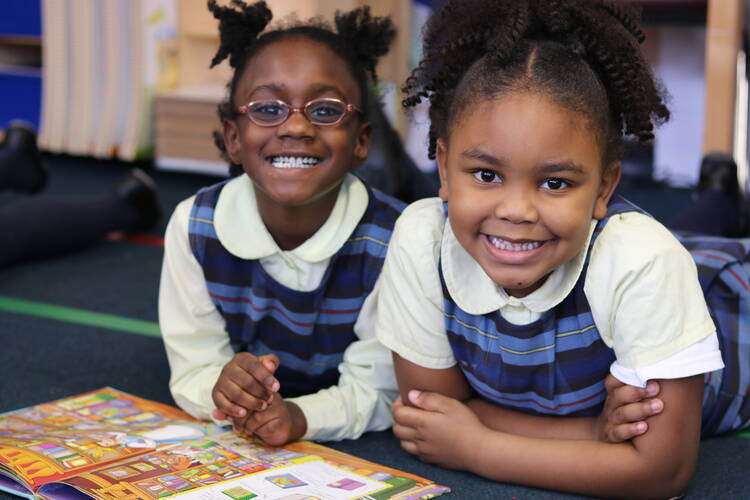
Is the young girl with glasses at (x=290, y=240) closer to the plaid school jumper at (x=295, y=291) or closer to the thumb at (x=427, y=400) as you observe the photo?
the plaid school jumper at (x=295, y=291)

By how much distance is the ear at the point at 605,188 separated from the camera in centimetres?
102

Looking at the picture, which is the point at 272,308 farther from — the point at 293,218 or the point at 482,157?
the point at 482,157

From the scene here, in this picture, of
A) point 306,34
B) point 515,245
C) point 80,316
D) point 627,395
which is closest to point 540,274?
point 515,245

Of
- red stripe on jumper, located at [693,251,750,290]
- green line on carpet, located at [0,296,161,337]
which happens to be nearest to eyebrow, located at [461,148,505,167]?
red stripe on jumper, located at [693,251,750,290]

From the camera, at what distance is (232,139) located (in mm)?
1324

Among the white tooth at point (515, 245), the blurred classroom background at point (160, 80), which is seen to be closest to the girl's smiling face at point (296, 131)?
the white tooth at point (515, 245)

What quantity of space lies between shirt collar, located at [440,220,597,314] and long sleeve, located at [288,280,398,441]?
0.18 meters

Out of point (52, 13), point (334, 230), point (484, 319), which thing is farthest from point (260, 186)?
point (52, 13)

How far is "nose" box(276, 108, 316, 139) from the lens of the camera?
4.02 feet

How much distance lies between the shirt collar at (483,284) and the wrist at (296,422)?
0.24 m

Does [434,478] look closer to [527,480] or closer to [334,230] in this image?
[527,480]

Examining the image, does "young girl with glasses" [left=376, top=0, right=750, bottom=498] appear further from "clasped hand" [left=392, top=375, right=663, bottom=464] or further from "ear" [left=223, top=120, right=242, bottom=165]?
"ear" [left=223, top=120, right=242, bottom=165]

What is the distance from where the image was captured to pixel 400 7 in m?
3.11

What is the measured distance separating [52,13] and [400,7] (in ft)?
3.81
